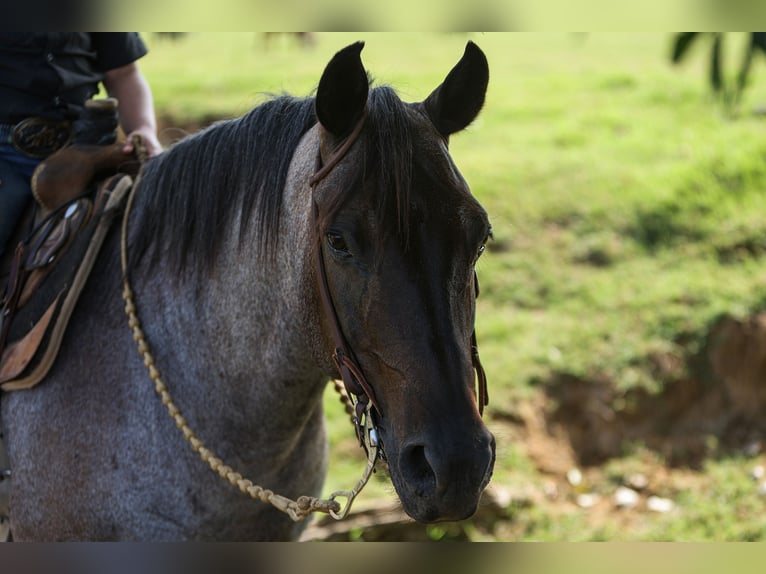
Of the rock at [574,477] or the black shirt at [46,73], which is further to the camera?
the rock at [574,477]

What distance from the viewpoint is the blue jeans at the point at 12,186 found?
2.69 m

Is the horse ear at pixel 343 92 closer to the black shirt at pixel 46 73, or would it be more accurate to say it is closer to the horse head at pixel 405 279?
the horse head at pixel 405 279

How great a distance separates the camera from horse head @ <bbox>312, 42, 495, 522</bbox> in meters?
1.80

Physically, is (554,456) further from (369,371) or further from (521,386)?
(369,371)

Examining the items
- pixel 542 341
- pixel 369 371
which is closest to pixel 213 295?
pixel 369 371

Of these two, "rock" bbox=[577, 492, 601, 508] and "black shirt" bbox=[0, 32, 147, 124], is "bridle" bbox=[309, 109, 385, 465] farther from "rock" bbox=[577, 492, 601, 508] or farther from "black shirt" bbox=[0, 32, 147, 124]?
"rock" bbox=[577, 492, 601, 508]

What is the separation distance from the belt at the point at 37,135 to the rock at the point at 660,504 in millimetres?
3847

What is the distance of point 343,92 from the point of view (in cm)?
197

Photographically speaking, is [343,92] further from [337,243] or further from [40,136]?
[40,136]

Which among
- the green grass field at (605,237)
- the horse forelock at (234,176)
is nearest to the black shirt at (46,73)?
the horse forelock at (234,176)

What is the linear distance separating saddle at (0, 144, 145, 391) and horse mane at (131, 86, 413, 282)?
0.16 meters

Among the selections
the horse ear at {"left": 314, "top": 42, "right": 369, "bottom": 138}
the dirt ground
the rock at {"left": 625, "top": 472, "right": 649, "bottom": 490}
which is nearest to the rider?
the horse ear at {"left": 314, "top": 42, "right": 369, "bottom": 138}

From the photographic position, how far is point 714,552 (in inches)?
75.2

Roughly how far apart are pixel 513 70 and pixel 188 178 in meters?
9.22
